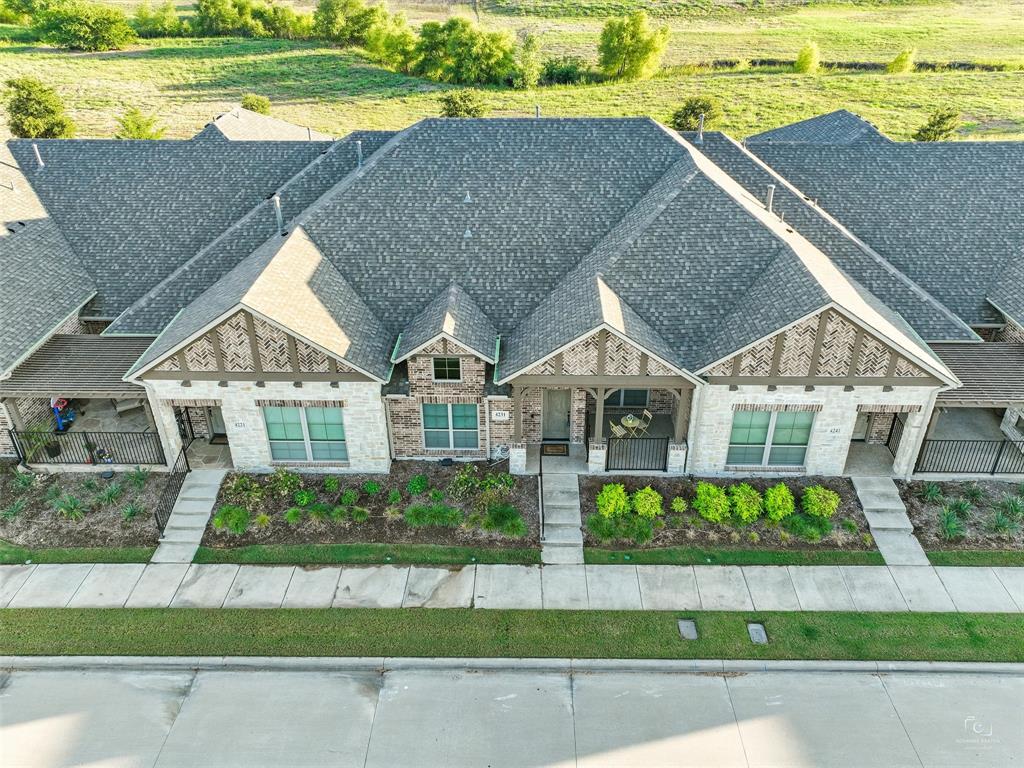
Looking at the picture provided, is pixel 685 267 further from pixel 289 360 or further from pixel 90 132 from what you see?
pixel 90 132

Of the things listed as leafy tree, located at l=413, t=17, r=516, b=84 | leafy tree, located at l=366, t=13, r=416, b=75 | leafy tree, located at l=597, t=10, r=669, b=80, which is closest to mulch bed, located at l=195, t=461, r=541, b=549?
leafy tree, located at l=413, t=17, r=516, b=84

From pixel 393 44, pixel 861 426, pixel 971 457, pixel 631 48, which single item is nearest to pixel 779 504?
pixel 861 426

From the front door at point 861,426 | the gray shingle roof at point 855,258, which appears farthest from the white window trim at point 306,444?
the gray shingle roof at point 855,258

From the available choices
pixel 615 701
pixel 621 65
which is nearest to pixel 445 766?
pixel 615 701

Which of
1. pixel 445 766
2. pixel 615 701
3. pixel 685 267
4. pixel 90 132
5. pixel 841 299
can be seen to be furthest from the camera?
pixel 90 132

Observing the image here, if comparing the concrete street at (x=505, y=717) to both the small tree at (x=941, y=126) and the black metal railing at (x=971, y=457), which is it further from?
the small tree at (x=941, y=126)

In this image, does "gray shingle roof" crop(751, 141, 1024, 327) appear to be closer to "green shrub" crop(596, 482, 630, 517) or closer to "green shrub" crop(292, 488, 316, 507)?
"green shrub" crop(596, 482, 630, 517)
